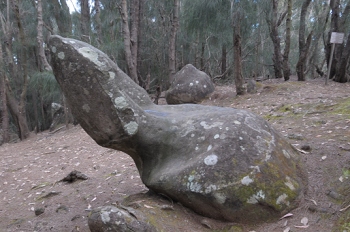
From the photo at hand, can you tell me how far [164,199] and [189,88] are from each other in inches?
236

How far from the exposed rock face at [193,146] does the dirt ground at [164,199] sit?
5.3 inches

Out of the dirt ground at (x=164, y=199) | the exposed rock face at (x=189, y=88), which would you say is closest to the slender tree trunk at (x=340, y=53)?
the dirt ground at (x=164, y=199)

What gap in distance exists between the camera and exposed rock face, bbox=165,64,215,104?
27.3 ft

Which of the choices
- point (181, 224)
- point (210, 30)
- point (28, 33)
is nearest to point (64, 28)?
point (28, 33)

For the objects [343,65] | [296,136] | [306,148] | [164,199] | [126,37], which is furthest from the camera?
[343,65]

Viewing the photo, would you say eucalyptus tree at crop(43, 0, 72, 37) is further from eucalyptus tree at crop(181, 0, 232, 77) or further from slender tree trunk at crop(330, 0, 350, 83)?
slender tree trunk at crop(330, 0, 350, 83)

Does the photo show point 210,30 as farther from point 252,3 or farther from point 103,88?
point 103,88

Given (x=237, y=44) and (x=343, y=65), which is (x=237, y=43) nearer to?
(x=237, y=44)

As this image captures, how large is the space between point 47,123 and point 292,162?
49.2 feet

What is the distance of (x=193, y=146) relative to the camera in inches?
101

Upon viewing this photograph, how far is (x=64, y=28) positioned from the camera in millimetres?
11805

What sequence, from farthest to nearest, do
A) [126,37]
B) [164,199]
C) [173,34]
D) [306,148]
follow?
[173,34], [126,37], [306,148], [164,199]

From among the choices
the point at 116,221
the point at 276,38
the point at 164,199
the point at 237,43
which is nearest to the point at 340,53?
the point at 276,38

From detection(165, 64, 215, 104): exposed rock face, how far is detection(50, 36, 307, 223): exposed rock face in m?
5.59
